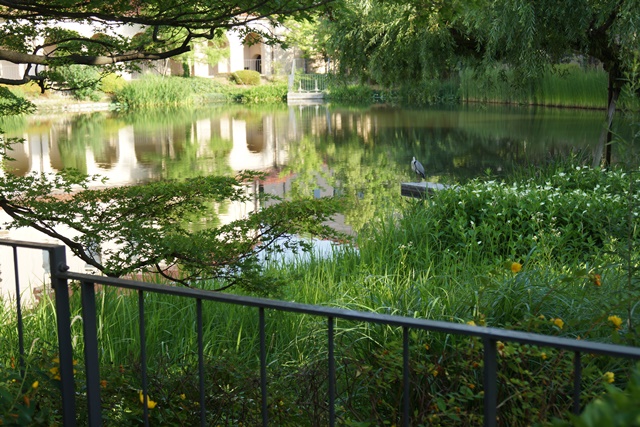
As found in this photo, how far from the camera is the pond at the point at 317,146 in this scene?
560 inches

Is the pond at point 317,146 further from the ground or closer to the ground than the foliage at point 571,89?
closer to the ground

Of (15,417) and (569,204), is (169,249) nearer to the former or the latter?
(15,417)

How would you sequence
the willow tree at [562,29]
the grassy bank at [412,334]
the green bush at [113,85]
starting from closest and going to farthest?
the grassy bank at [412,334], the willow tree at [562,29], the green bush at [113,85]

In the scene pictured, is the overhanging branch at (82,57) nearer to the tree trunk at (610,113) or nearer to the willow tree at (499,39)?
the willow tree at (499,39)

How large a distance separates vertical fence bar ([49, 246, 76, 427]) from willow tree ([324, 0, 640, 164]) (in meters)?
4.79

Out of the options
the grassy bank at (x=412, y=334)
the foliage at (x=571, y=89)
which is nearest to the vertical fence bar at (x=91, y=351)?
the grassy bank at (x=412, y=334)

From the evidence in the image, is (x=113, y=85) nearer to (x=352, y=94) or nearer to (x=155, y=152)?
(x=352, y=94)

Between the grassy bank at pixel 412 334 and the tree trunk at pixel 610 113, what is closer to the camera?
the grassy bank at pixel 412 334

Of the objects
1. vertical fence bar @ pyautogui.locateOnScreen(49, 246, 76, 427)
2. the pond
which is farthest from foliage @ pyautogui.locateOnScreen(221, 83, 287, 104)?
vertical fence bar @ pyautogui.locateOnScreen(49, 246, 76, 427)

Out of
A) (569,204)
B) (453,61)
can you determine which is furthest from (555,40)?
(569,204)

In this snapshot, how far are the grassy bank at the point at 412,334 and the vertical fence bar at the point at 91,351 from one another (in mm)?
174

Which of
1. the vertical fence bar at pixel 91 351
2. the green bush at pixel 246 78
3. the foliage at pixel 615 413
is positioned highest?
the green bush at pixel 246 78

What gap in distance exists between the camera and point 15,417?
207 cm

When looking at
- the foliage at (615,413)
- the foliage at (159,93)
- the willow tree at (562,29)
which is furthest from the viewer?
the foliage at (159,93)
